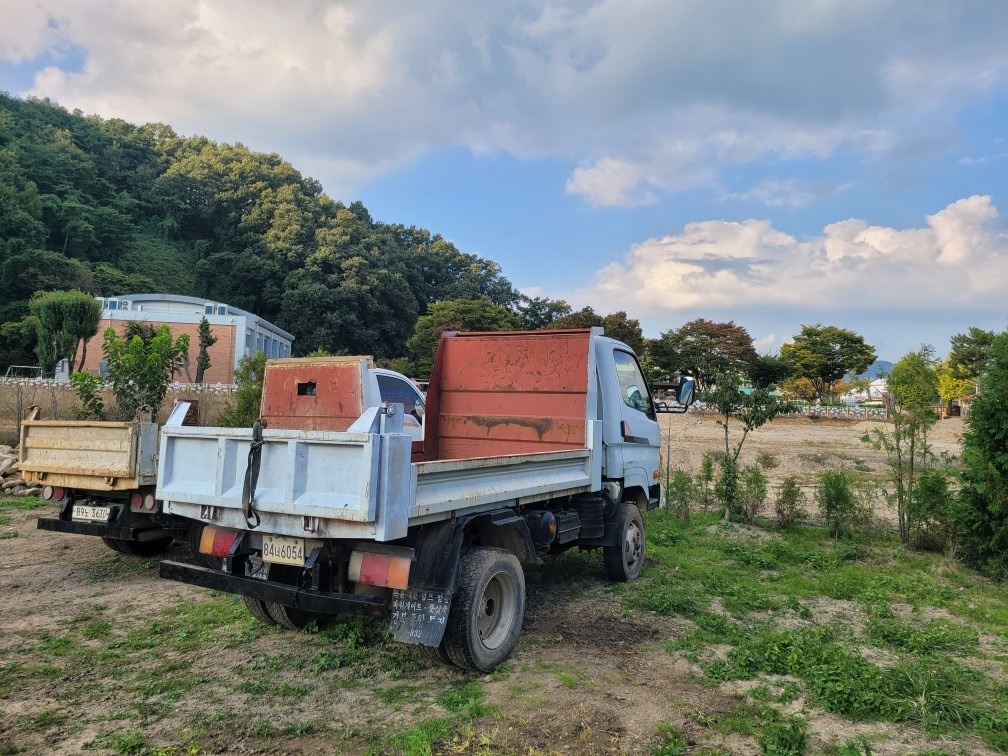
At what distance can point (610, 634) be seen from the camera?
4.95 m

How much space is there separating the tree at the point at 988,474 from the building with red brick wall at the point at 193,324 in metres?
36.1

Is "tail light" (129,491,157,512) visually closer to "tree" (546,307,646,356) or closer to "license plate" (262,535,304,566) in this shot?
"license plate" (262,535,304,566)

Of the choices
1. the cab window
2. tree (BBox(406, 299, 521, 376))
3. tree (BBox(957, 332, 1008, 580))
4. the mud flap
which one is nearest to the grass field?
the mud flap

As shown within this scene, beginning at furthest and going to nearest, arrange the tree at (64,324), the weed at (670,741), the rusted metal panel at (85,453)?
the tree at (64,324) < the rusted metal panel at (85,453) < the weed at (670,741)

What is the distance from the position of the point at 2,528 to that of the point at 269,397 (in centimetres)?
514

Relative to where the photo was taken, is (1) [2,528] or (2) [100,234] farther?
(2) [100,234]

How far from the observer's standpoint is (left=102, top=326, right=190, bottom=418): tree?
9984mm

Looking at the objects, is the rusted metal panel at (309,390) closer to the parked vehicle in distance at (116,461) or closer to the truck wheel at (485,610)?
the parked vehicle in distance at (116,461)

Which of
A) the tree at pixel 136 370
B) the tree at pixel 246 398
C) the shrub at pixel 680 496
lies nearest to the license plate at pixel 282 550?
the tree at pixel 246 398

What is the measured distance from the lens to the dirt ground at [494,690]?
3.27 meters

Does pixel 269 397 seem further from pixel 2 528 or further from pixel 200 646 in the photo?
pixel 2 528

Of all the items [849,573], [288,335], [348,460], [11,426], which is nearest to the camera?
[348,460]

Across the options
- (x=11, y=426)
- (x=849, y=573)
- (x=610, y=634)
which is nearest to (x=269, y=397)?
(x=610, y=634)

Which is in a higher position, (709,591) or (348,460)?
(348,460)
